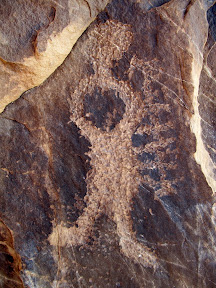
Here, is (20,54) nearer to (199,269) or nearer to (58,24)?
(58,24)

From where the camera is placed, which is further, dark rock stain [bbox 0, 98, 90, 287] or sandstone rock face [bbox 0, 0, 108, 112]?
dark rock stain [bbox 0, 98, 90, 287]

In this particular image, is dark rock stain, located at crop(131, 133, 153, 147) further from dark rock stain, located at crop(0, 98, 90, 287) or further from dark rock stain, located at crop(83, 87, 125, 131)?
dark rock stain, located at crop(0, 98, 90, 287)

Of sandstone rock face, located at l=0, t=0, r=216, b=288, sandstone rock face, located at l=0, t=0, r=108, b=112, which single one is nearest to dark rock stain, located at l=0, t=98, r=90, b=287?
sandstone rock face, located at l=0, t=0, r=216, b=288

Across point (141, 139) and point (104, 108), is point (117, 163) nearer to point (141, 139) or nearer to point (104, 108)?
point (141, 139)

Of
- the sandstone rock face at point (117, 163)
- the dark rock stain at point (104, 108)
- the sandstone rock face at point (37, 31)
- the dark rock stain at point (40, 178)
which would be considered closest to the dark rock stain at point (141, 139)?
the sandstone rock face at point (117, 163)

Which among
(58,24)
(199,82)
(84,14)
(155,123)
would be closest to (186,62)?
(199,82)

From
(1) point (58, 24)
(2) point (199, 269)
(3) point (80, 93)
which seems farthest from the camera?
(2) point (199, 269)

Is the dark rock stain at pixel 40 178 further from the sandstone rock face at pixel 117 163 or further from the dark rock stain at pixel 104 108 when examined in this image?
the dark rock stain at pixel 104 108
